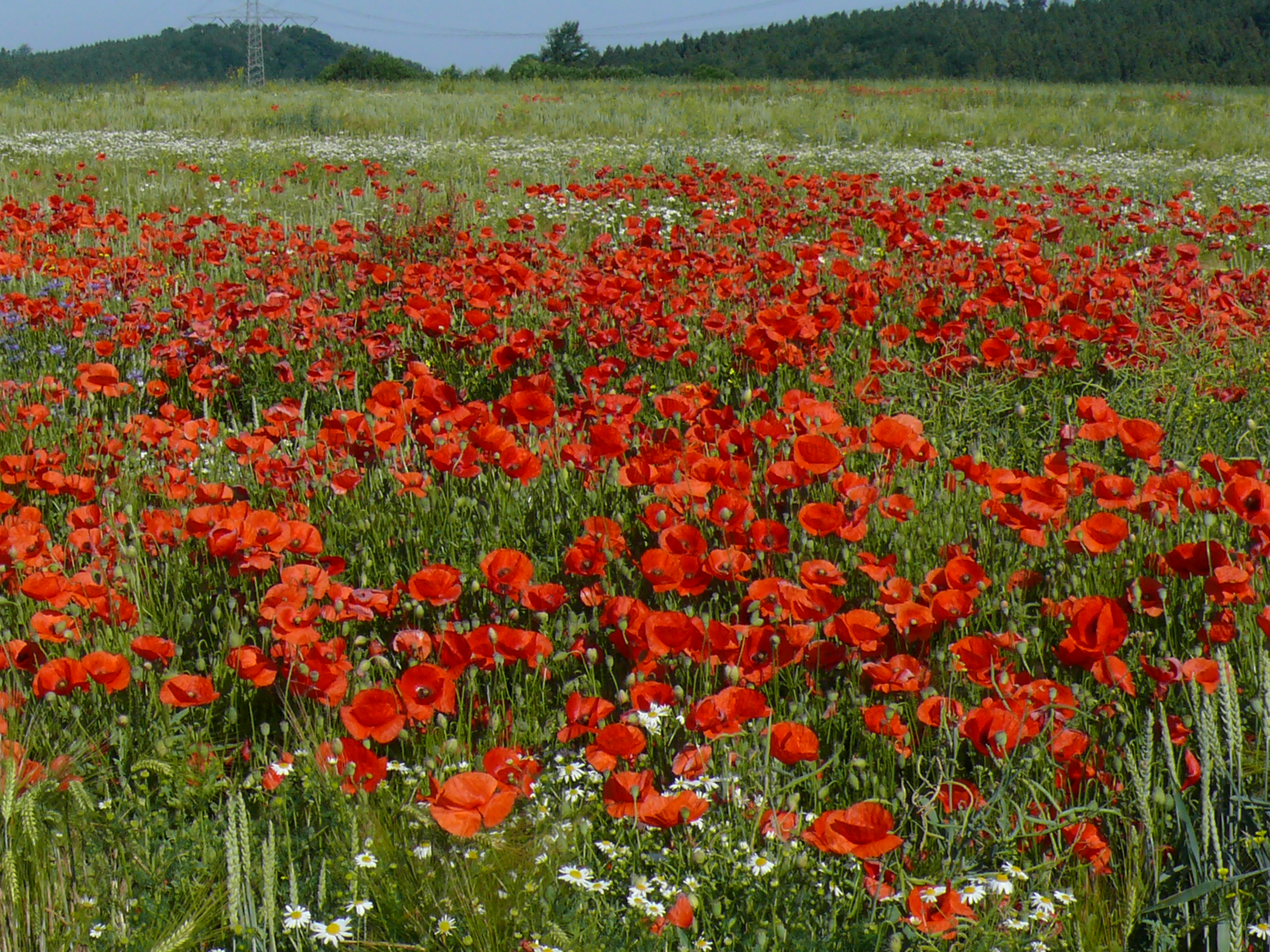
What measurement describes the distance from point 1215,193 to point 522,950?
11.7m

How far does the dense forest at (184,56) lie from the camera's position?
145 metres

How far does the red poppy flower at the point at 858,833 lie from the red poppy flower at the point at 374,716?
0.74 meters

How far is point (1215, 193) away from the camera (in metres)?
10.7

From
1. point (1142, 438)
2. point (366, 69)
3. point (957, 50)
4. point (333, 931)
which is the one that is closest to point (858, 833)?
point (333, 931)

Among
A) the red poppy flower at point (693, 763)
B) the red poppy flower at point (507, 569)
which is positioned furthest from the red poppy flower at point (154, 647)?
the red poppy flower at point (693, 763)

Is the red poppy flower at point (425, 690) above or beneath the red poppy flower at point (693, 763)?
above

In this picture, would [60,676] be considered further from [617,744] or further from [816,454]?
[816,454]

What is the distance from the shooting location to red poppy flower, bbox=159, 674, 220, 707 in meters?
1.93

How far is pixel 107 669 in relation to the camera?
1.94 meters

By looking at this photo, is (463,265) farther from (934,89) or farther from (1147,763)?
Result: (934,89)

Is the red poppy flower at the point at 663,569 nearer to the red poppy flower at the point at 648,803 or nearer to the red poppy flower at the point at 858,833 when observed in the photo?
the red poppy flower at the point at 648,803

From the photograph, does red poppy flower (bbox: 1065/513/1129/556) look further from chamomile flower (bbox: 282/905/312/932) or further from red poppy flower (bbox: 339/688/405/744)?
chamomile flower (bbox: 282/905/312/932)

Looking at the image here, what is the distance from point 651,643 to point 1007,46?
69.3m

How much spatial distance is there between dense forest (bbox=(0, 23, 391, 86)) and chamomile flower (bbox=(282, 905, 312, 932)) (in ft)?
500
